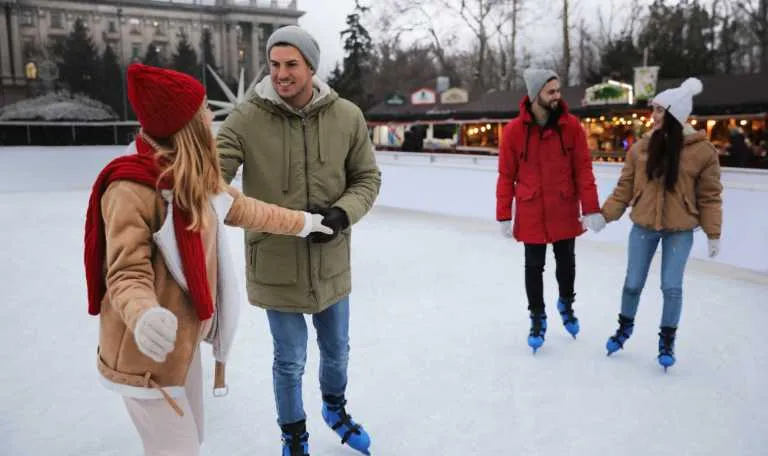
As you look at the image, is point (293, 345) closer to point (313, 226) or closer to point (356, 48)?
point (313, 226)

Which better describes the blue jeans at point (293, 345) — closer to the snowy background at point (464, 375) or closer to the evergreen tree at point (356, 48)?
the snowy background at point (464, 375)

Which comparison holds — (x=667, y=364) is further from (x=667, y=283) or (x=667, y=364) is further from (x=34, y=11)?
(x=34, y=11)

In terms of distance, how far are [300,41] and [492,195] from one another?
725 cm

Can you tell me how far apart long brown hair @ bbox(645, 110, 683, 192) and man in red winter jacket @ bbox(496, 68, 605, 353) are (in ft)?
1.21

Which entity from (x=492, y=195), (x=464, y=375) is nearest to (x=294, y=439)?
(x=464, y=375)

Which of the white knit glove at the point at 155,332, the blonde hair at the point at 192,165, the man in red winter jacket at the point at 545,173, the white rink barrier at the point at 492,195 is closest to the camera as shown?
the white knit glove at the point at 155,332

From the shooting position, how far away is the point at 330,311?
7.74 feet

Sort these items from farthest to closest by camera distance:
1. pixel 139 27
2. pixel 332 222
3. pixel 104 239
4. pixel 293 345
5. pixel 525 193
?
pixel 139 27
pixel 525 193
pixel 293 345
pixel 332 222
pixel 104 239

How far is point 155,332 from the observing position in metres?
1.36

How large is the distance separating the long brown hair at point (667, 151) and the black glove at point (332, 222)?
6.07ft

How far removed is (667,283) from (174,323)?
2.70 m

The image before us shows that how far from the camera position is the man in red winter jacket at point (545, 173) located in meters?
3.47

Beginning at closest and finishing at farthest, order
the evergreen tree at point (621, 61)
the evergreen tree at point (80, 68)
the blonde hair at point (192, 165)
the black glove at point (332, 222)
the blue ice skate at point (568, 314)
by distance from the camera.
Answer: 1. the blonde hair at point (192, 165)
2. the black glove at point (332, 222)
3. the blue ice skate at point (568, 314)
4. the evergreen tree at point (621, 61)
5. the evergreen tree at point (80, 68)

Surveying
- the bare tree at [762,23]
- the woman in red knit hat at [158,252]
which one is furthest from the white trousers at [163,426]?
the bare tree at [762,23]
